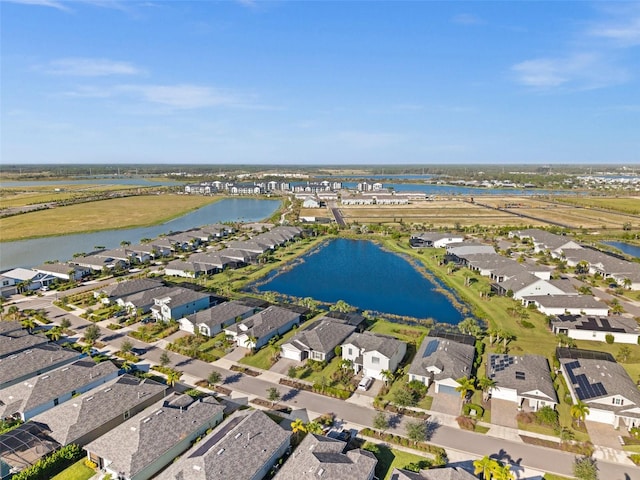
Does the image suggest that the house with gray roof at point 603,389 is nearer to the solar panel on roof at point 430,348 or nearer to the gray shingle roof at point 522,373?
the gray shingle roof at point 522,373

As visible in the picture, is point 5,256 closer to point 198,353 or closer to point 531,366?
point 198,353

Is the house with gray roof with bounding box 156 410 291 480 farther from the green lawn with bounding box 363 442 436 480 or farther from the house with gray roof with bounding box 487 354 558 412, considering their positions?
the house with gray roof with bounding box 487 354 558 412

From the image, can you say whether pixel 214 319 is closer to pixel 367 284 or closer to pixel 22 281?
pixel 367 284

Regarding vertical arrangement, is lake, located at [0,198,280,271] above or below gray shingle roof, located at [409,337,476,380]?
above

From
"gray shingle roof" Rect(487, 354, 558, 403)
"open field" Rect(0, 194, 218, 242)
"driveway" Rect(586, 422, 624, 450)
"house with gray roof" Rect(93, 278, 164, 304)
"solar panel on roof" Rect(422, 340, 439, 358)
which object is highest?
"open field" Rect(0, 194, 218, 242)

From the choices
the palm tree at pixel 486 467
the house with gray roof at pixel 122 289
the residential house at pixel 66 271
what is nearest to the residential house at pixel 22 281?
the residential house at pixel 66 271

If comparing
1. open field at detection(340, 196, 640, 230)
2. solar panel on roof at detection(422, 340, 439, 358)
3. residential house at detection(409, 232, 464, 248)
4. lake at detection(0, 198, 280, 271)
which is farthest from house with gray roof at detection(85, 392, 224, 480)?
open field at detection(340, 196, 640, 230)
